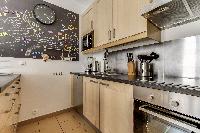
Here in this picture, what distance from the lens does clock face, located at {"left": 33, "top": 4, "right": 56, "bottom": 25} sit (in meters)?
3.28

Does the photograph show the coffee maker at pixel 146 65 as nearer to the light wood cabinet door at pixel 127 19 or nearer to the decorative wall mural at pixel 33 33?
the light wood cabinet door at pixel 127 19

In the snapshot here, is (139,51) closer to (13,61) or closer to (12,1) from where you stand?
(13,61)

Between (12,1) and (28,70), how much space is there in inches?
49.9

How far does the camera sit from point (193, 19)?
5.41 ft

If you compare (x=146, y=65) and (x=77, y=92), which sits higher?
(x=146, y=65)

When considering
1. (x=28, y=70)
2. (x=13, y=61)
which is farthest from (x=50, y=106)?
(x=13, y=61)

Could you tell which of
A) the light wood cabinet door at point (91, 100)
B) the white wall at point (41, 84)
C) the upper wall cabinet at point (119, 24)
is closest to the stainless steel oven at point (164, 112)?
the upper wall cabinet at point (119, 24)

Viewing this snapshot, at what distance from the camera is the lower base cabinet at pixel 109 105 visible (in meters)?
1.59

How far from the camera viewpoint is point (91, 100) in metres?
2.54

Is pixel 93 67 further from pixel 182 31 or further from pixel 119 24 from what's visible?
pixel 182 31

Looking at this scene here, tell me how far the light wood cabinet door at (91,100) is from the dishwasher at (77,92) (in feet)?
0.63

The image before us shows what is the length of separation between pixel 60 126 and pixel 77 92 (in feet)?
Answer: 2.29

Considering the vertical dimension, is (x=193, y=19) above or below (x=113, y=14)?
below

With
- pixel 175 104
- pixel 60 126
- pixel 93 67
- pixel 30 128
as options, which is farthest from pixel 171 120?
pixel 93 67
